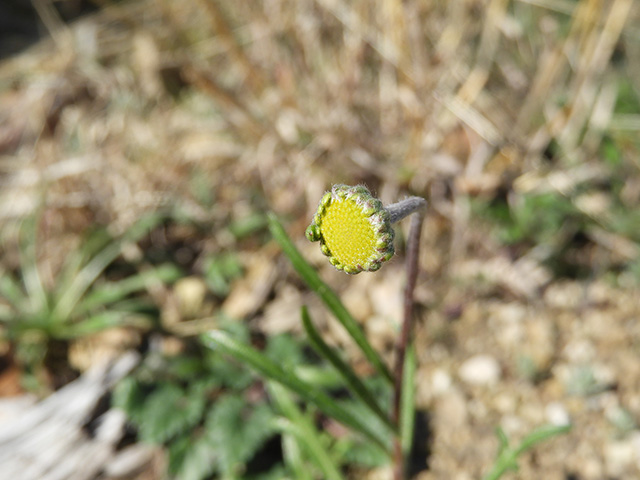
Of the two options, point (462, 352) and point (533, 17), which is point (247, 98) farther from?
point (462, 352)

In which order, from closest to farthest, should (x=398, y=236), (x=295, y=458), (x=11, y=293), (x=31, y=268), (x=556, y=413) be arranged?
(x=295, y=458), (x=556, y=413), (x=398, y=236), (x=11, y=293), (x=31, y=268)

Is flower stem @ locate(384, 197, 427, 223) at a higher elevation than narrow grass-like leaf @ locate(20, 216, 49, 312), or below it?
higher

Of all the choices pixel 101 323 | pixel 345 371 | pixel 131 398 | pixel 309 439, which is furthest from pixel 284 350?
pixel 101 323

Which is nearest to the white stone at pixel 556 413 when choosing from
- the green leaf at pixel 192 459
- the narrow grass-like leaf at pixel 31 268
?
the green leaf at pixel 192 459

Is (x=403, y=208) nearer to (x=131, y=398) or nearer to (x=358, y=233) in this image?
(x=358, y=233)

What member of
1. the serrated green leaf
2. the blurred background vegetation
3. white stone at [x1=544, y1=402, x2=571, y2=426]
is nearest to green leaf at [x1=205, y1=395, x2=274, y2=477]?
the blurred background vegetation

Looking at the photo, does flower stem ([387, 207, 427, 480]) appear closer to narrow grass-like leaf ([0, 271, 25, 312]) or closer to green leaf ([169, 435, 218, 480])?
green leaf ([169, 435, 218, 480])

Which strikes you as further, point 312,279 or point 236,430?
point 236,430
